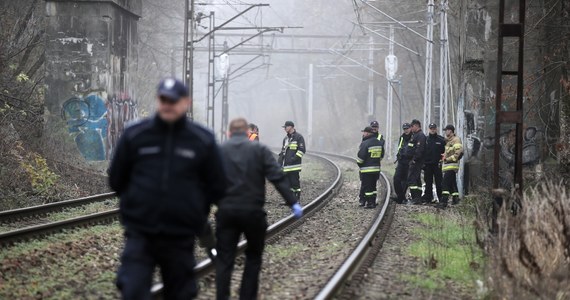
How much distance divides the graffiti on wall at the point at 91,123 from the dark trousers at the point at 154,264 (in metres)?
22.1

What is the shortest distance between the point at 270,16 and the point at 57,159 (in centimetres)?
7144

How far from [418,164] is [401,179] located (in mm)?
732

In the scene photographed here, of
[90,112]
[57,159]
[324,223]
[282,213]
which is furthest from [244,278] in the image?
[90,112]

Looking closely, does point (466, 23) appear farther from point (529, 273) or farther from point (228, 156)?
point (228, 156)

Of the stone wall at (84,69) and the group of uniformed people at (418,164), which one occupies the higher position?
the stone wall at (84,69)

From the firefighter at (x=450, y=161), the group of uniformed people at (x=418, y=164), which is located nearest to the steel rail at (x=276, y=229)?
the group of uniformed people at (x=418, y=164)

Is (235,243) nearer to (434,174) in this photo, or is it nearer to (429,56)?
(434,174)

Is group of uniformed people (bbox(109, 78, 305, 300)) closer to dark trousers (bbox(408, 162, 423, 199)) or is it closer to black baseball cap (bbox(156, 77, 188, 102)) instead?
black baseball cap (bbox(156, 77, 188, 102))

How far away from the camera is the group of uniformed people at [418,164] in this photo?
1906cm

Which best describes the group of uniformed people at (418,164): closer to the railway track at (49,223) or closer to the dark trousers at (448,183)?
the dark trousers at (448,183)

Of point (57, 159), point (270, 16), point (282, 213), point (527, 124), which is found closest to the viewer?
point (282, 213)

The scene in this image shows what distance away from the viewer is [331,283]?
9.30 meters

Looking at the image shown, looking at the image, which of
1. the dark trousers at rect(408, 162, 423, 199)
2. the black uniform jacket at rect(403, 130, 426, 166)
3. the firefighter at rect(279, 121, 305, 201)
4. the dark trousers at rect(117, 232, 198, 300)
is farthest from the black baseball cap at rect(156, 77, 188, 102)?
the dark trousers at rect(408, 162, 423, 199)

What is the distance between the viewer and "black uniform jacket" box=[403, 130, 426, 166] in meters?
20.0
